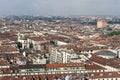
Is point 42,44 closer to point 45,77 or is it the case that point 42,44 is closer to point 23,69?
point 23,69

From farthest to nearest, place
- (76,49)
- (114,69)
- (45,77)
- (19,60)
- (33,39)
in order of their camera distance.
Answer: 1. (33,39)
2. (76,49)
3. (19,60)
4. (114,69)
5. (45,77)

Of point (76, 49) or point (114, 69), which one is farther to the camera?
point (76, 49)

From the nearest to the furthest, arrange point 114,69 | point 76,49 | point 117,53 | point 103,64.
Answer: point 114,69, point 103,64, point 117,53, point 76,49

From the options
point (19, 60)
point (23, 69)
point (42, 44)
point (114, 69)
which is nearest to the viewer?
point (23, 69)

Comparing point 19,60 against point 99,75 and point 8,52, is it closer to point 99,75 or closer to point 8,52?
point 8,52

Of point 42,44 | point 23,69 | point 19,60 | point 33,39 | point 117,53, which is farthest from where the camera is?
point 33,39

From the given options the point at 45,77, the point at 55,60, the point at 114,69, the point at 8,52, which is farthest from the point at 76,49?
the point at 45,77

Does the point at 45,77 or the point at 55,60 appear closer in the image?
the point at 45,77

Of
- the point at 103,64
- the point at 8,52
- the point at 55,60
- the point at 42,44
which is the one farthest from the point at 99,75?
the point at 42,44

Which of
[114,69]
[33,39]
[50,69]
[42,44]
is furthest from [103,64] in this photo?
[33,39]
